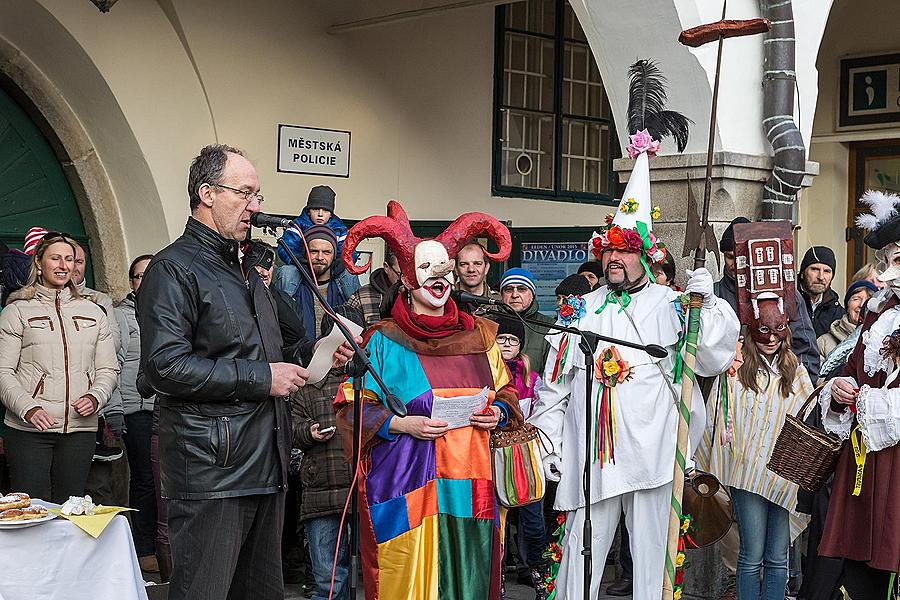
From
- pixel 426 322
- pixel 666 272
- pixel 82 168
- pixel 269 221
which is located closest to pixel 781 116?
pixel 666 272

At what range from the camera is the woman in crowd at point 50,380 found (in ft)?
22.5

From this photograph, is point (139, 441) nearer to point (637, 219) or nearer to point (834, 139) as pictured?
point (637, 219)

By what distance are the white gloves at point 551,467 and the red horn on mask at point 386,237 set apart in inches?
47.8

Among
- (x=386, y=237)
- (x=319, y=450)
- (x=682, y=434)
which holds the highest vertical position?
(x=386, y=237)

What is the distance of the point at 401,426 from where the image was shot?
5.18 meters

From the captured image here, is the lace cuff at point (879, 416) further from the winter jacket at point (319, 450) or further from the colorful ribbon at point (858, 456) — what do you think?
the winter jacket at point (319, 450)

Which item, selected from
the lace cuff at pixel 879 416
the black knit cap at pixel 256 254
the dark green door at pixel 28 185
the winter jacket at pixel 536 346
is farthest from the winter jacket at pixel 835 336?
the dark green door at pixel 28 185

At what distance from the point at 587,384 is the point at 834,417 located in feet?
3.82

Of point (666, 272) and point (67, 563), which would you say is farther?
point (666, 272)

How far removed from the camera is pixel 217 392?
4180 millimetres

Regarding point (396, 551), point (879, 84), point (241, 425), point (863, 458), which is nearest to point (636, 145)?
point (863, 458)

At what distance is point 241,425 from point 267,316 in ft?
1.44

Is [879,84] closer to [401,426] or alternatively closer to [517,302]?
[517,302]

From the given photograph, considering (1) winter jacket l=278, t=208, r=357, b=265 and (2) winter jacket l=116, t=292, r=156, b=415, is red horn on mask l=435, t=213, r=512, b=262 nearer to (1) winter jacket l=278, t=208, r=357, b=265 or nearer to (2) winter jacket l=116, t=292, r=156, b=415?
(1) winter jacket l=278, t=208, r=357, b=265
